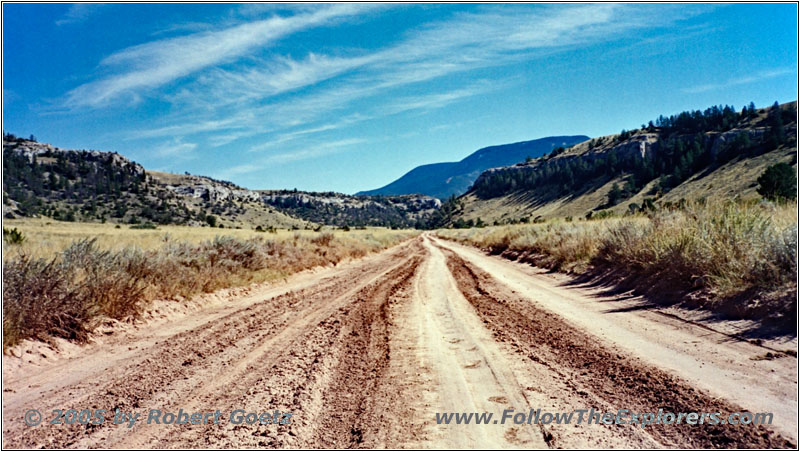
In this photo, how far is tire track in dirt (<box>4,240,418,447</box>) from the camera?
3.50 m

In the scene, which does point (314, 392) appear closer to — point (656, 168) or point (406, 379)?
point (406, 379)

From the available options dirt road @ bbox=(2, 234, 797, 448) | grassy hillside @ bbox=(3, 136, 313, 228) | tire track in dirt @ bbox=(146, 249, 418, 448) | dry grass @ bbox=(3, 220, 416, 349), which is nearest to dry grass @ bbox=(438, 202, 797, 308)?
dirt road @ bbox=(2, 234, 797, 448)

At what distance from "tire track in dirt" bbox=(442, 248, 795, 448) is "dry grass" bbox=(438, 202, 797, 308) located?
110 inches

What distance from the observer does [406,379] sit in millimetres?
4594

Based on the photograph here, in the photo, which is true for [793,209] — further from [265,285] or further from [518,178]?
[518,178]

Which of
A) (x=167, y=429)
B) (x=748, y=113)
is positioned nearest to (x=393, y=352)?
(x=167, y=429)

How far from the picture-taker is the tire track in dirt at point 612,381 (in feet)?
10.3

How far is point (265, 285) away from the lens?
13.1 meters

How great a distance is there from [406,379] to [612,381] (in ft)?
6.73

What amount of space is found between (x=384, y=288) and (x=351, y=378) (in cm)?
739

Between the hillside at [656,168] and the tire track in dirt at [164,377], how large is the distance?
56.7 m

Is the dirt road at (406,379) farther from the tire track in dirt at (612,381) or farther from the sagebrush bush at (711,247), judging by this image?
the sagebrush bush at (711,247)

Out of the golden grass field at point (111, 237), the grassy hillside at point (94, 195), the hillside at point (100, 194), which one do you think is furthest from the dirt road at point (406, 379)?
the hillside at point (100, 194)

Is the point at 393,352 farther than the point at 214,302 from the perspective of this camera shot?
No
